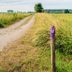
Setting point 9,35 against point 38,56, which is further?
point 9,35

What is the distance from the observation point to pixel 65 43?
12164 millimetres

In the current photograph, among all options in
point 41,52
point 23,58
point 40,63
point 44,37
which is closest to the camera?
point 40,63

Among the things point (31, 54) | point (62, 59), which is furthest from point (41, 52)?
point (62, 59)

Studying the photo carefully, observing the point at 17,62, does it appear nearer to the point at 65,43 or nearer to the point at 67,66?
the point at 67,66

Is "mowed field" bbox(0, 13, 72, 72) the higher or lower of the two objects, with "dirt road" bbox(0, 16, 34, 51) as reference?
higher

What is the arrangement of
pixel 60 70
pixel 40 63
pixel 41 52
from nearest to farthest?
pixel 60 70 < pixel 40 63 < pixel 41 52

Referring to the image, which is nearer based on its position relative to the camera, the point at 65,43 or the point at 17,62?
the point at 17,62

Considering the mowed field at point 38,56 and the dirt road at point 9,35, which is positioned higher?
the mowed field at point 38,56

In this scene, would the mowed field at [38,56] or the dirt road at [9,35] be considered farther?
the dirt road at [9,35]

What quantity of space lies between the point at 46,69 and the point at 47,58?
4.15 feet

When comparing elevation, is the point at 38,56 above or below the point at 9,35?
above

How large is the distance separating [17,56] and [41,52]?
2.84 ft

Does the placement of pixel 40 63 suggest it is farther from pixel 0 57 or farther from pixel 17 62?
pixel 0 57

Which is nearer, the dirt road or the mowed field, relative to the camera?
the mowed field
